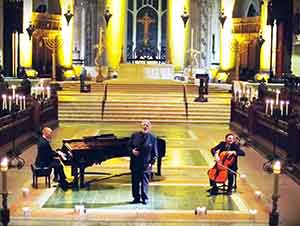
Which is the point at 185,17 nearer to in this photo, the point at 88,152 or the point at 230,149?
the point at 230,149

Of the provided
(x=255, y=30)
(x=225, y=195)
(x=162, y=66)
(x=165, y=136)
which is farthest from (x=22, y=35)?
(x=225, y=195)

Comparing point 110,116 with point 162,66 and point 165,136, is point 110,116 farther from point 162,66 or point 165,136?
point 162,66

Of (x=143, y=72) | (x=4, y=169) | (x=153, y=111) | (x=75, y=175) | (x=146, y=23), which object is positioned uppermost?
(x=146, y=23)

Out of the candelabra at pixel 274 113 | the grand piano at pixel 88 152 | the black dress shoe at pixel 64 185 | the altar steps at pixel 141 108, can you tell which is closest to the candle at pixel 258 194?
the grand piano at pixel 88 152

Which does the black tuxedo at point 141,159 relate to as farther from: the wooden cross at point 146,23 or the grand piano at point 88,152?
the wooden cross at point 146,23

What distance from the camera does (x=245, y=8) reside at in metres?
37.6

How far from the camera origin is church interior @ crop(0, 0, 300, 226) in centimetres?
1098

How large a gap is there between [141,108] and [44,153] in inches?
549

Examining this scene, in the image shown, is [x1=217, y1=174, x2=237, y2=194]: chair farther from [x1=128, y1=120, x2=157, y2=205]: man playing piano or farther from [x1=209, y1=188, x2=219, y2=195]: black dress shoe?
[x1=128, y1=120, x2=157, y2=205]: man playing piano

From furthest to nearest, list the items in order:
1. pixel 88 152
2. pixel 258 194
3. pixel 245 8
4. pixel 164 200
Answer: pixel 245 8, pixel 88 152, pixel 258 194, pixel 164 200

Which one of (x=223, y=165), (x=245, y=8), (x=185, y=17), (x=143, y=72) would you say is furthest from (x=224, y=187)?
(x=245, y=8)

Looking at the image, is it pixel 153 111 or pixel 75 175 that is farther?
pixel 153 111

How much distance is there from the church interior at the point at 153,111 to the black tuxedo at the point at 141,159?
0.05m

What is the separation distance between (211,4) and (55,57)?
1093 centimetres
